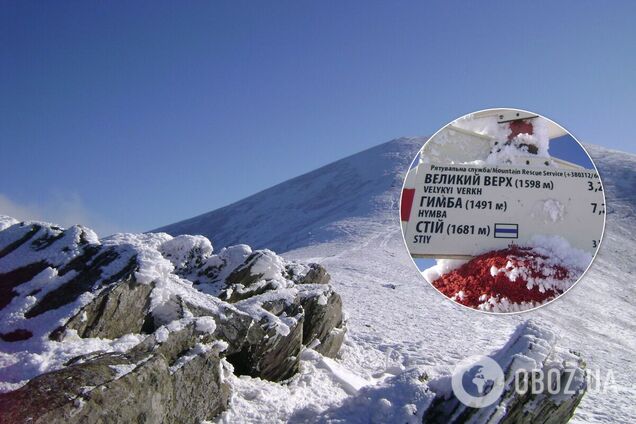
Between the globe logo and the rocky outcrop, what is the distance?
139 inches

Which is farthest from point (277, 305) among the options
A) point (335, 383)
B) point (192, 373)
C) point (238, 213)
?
point (238, 213)

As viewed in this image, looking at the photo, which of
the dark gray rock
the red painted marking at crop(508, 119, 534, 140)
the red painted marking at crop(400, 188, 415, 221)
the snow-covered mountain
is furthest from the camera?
the dark gray rock

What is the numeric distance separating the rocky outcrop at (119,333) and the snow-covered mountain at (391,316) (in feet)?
2.59

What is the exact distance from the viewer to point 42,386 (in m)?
5.59

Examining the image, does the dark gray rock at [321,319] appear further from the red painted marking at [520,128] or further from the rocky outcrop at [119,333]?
the red painted marking at [520,128]

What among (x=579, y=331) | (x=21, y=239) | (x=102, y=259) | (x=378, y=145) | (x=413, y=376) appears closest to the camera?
(x=413, y=376)

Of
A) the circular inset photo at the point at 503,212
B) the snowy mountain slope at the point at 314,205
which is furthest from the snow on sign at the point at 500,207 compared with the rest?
the snowy mountain slope at the point at 314,205

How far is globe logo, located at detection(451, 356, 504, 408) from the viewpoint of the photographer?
24.2ft

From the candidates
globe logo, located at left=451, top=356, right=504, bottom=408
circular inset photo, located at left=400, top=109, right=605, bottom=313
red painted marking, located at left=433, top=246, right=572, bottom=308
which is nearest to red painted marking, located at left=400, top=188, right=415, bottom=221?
circular inset photo, located at left=400, top=109, right=605, bottom=313

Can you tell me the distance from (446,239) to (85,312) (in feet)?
17.8

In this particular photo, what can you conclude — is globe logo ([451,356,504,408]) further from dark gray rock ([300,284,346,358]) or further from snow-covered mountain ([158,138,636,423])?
dark gray rock ([300,284,346,358])

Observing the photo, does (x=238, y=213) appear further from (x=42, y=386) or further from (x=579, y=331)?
(x=42, y=386)

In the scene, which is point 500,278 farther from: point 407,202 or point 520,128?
point 520,128

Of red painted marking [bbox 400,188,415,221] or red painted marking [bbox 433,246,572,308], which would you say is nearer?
red painted marking [bbox 433,246,572,308]
